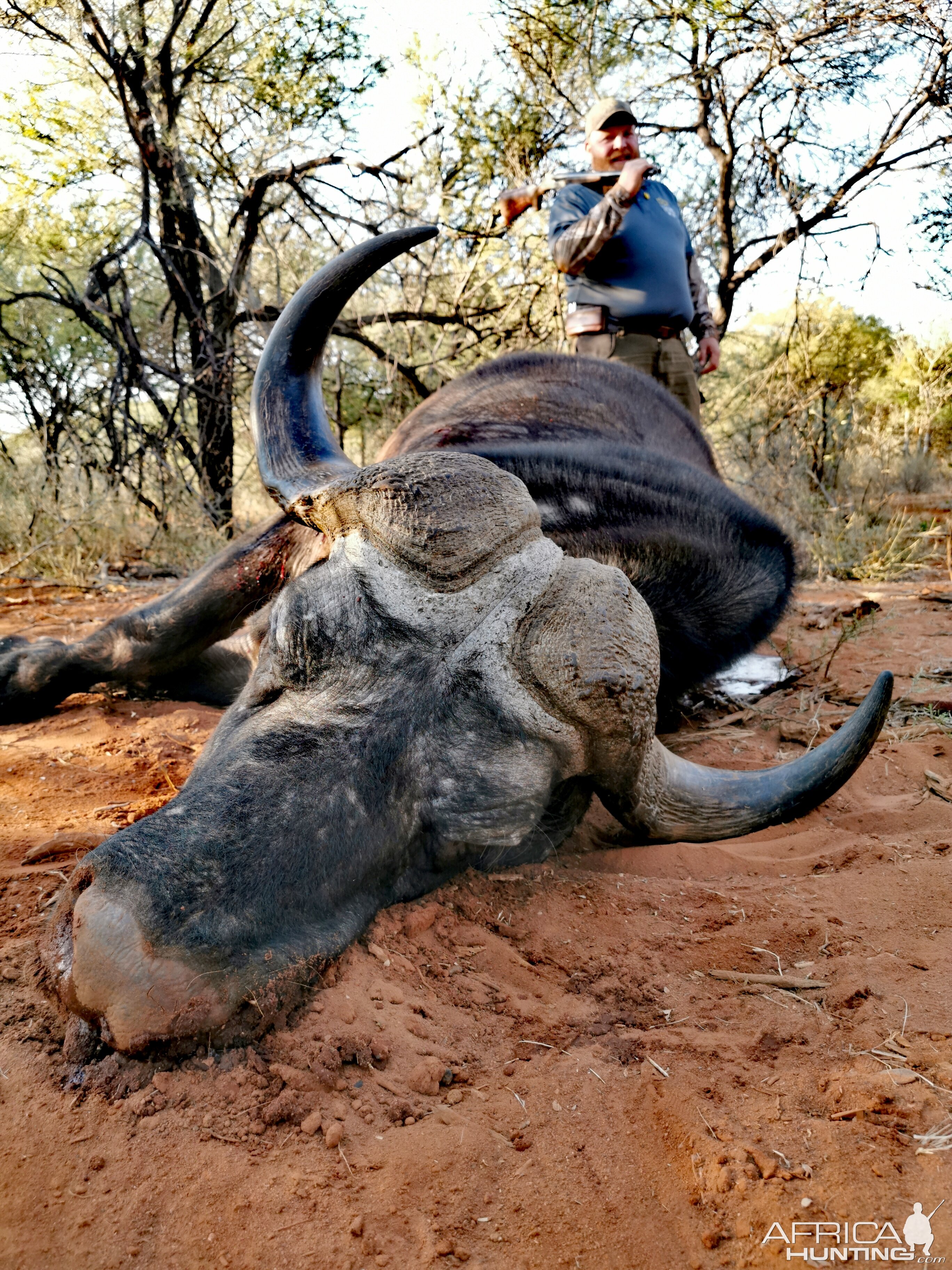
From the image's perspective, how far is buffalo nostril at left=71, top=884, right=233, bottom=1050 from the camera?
128 cm

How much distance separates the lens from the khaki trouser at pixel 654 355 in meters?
5.13

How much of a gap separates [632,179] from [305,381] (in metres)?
2.95

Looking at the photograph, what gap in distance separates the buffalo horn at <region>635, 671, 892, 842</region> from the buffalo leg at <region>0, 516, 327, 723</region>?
1.47 metres

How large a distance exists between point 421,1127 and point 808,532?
7208 mm

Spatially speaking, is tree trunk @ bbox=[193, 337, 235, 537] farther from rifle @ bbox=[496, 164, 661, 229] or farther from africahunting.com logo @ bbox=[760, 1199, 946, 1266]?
africahunting.com logo @ bbox=[760, 1199, 946, 1266]

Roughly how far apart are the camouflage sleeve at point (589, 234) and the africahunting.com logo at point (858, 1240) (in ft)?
15.3

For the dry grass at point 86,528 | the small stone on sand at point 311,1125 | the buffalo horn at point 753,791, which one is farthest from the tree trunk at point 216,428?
the small stone on sand at point 311,1125

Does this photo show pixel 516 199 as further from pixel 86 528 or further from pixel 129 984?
pixel 129 984

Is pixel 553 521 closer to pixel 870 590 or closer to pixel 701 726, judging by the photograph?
pixel 701 726

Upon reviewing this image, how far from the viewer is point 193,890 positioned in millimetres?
1364

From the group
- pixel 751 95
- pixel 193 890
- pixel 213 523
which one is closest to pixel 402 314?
pixel 213 523

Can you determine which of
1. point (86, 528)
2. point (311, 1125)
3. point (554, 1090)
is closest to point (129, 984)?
point (311, 1125)

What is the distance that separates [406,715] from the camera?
1.73 metres

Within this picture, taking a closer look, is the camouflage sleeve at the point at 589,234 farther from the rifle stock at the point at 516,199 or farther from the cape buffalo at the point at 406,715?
the cape buffalo at the point at 406,715
